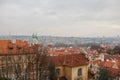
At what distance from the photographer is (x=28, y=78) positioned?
32.9 m

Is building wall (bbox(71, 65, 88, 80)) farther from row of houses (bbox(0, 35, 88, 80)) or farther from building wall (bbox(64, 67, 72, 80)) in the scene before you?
building wall (bbox(64, 67, 72, 80))

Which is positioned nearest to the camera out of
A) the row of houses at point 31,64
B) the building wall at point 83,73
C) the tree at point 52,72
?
the row of houses at point 31,64

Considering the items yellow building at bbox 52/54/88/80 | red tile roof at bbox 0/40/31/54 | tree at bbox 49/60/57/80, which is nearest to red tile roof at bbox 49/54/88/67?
yellow building at bbox 52/54/88/80

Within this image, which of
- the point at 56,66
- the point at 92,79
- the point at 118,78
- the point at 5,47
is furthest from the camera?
the point at 118,78

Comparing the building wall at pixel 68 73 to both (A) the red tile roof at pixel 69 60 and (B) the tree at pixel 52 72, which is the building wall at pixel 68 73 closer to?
(A) the red tile roof at pixel 69 60

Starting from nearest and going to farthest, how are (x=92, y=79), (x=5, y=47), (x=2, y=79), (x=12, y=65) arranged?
(x=2, y=79)
(x=12, y=65)
(x=5, y=47)
(x=92, y=79)

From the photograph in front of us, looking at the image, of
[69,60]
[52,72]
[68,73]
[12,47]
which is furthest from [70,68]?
[12,47]

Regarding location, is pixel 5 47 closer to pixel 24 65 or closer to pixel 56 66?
pixel 24 65

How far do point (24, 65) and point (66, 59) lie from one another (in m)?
9.37

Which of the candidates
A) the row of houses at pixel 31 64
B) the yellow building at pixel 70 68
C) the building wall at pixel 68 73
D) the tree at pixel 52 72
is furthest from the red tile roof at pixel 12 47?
the building wall at pixel 68 73

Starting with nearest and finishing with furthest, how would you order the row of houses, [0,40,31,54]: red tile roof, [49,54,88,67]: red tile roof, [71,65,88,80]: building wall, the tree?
the row of houses → [0,40,31,54]: red tile roof → the tree → [71,65,88,80]: building wall → [49,54,88,67]: red tile roof

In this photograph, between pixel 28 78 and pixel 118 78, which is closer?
pixel 28 78

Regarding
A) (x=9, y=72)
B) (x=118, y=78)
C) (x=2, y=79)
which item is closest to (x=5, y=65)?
(x=9, y=72)

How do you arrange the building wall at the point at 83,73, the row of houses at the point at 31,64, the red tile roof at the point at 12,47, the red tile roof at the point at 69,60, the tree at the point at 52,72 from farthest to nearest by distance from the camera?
the red tile roof at the point at 69,60, the building wall at the point at 83,73, the tree at the point at 52,72, the red tile roof at the point at 12,47, the row of houses at the point at 31,64
